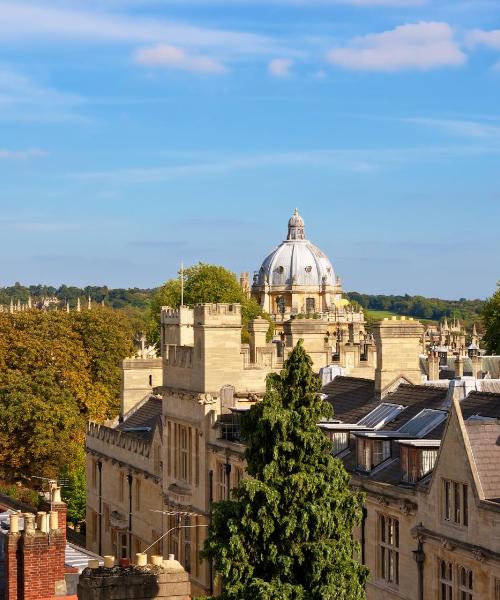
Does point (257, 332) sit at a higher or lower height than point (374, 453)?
higher

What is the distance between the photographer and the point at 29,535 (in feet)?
72.8

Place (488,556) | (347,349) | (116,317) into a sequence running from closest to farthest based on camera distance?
(488,556) → (347,349) → (116,317)

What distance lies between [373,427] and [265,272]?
15169 centimetres

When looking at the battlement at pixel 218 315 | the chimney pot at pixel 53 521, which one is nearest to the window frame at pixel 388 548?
the chimney pot at pixel 53 521

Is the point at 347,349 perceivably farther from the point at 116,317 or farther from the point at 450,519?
the point at 116,317

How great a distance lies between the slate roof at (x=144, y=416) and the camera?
61.1 meters

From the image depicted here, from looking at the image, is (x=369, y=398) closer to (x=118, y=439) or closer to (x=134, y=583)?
(x=118, y=439)

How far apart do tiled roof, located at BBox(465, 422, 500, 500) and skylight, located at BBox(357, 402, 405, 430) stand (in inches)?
375

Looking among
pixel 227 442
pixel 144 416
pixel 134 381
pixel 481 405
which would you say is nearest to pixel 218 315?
pixel 227 442

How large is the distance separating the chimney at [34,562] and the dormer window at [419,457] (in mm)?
13076

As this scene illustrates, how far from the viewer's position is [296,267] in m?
190

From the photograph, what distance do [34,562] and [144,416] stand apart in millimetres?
41444

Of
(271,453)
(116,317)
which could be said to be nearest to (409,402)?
(271,453)

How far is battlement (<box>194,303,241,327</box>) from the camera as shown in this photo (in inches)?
1879
